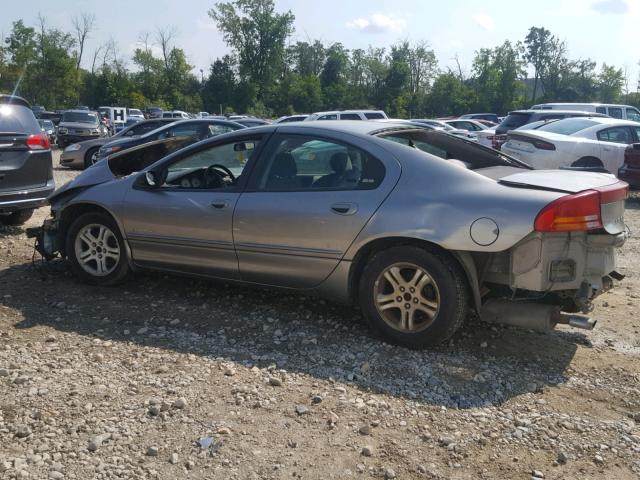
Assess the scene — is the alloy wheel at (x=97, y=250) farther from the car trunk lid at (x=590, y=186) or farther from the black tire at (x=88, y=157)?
the black tire at (x=88, y=157)

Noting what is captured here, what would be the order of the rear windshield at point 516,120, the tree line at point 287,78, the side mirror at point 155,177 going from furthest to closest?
the tree line at point 287,78, the rear windshield at point 516,120, the side mirror at point 155,177

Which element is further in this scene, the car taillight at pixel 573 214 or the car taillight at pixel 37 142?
the car taillight at pixel 37 142

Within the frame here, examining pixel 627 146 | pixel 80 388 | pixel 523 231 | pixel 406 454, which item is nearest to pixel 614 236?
pixel 523 231

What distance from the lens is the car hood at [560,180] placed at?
13.1 feet

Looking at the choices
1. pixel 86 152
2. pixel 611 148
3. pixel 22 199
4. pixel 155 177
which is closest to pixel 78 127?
pixel 86 152

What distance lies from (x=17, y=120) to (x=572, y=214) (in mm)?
6793

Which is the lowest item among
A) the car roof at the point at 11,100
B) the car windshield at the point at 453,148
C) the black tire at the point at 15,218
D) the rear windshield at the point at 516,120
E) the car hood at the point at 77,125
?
the black tire at the point at 15,218

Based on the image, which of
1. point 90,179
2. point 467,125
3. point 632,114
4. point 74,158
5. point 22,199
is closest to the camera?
point 90,179

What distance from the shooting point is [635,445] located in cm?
318

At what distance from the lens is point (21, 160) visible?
7715 mm

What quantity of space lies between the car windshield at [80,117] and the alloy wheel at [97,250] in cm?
2328

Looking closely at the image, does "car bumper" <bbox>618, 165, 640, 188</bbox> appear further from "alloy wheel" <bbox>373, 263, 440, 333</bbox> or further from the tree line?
the tree line

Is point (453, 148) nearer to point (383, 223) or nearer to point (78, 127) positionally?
point (383, 223)

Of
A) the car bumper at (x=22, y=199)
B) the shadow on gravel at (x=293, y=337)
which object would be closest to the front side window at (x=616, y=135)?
the shadow on gravel at (x=293, y=337)
